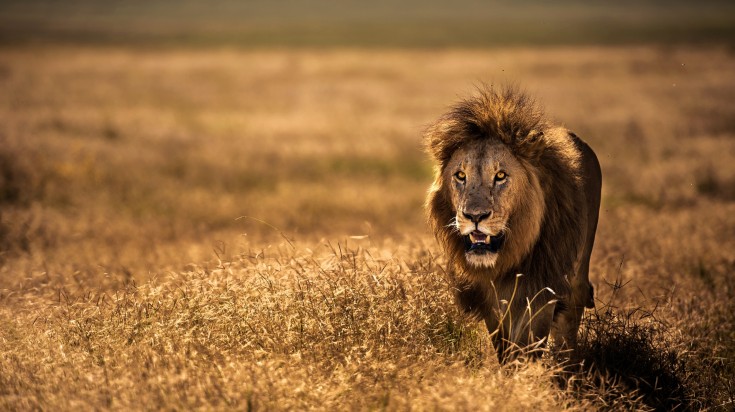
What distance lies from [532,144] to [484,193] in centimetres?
50

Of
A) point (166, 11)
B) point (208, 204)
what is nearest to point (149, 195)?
point (208, 204)

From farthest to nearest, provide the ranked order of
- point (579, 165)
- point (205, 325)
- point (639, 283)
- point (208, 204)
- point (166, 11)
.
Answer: point (166, 11), point (208, 204), point (639, 283), point (579, 165), point (205, 325)

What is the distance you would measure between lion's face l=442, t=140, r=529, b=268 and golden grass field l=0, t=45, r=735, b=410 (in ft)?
2.00

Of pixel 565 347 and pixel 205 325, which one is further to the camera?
pixel 565 347

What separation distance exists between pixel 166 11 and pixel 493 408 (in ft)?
557

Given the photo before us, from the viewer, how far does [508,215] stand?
Result: 5.31 m

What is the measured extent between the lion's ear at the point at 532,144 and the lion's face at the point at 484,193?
81 millimetres

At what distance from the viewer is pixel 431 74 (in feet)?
126

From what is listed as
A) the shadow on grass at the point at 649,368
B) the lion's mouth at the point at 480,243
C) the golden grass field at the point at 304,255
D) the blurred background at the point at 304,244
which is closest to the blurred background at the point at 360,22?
the blurred background at the point at 304,244

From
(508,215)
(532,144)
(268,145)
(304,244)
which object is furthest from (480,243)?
(268,145)

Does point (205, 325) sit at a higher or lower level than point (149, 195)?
higher

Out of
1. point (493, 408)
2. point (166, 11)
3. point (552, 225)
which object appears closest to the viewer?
point (493, 408)

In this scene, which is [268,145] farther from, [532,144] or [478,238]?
[478,238]

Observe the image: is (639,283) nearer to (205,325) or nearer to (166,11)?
(205,325)
